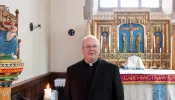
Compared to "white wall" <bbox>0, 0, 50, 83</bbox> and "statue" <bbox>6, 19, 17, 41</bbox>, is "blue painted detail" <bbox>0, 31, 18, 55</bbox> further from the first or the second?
"white wall" <bbox>0, 0, 50, 83</bbox>

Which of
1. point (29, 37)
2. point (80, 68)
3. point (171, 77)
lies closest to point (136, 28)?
point (171, 77)

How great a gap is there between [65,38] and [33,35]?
5.74ft

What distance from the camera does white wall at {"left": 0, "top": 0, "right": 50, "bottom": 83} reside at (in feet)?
13.8

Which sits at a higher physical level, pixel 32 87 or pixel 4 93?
pixel 4 93

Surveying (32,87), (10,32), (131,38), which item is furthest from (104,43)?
(10,32)

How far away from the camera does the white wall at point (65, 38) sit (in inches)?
262

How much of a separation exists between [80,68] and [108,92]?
0.40m

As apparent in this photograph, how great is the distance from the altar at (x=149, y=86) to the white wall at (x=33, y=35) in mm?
1907

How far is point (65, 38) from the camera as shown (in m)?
6.66

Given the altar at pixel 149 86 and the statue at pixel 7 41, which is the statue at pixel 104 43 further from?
the statue at pixel 7 41

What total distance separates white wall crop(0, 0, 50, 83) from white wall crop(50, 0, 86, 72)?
31cm

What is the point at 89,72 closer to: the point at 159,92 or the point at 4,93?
the point at 4,93

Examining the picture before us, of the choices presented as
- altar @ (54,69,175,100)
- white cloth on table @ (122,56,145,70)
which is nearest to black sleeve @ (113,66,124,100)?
altar @ (54,69,175,100)

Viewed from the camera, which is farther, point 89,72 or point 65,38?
point 65,38
